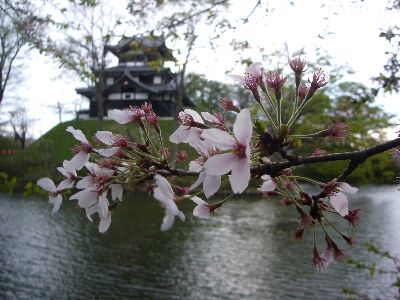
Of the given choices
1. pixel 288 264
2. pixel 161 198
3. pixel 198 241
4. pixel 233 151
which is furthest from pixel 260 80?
pixel 198 241

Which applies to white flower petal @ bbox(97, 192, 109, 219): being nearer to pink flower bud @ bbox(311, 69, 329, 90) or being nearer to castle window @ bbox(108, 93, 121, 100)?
pink flower bud @ bbox(311, 69, 329, 90)

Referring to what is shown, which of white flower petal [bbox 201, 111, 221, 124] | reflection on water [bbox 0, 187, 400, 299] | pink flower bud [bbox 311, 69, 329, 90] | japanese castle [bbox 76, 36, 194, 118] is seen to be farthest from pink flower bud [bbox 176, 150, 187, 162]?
japanese castle [bbox 76, 36, 194, 118]

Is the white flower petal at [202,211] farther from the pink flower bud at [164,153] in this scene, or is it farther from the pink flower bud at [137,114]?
the pink flower bud at [137,114]

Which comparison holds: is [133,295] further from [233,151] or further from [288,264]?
[233,151]

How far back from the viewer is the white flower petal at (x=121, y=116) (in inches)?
45.8

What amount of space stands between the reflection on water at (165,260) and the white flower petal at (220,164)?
7315 mm

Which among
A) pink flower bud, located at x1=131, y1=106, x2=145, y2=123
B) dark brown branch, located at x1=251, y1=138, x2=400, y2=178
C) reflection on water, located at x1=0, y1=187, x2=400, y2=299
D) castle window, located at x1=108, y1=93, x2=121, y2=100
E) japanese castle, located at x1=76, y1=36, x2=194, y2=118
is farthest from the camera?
castle window, located at x1=108, y1=93, x2=121, y2=100

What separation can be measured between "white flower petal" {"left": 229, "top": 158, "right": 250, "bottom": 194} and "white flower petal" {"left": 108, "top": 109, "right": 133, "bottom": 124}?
0.44 m

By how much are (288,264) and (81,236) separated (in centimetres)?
574

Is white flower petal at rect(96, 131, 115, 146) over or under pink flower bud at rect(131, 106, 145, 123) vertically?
under

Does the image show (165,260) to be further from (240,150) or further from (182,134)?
(240,150)

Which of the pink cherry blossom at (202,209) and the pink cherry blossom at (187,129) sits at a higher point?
the pink cherry blossom at (187,129)

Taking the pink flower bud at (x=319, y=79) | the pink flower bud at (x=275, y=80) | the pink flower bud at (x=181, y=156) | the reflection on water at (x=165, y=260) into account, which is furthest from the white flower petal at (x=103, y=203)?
the reflection on water at (x=165, y=260)

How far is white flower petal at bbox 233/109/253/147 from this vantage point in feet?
2.72
